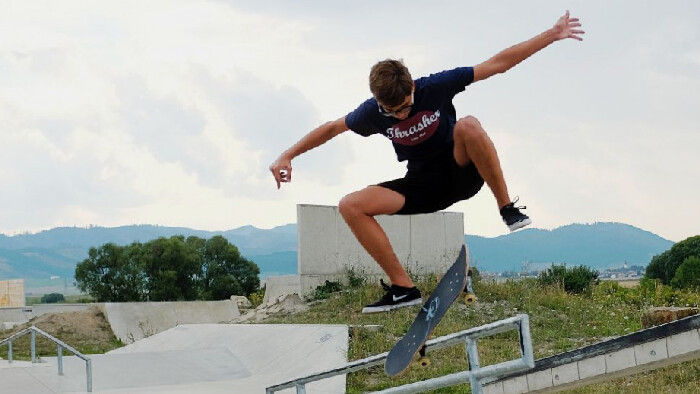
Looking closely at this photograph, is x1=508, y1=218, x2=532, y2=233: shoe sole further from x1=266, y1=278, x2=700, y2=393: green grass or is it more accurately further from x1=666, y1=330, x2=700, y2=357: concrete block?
x1=266, y1=278, x2=700, y2=393: green grass

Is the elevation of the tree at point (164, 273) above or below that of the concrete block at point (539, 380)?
above

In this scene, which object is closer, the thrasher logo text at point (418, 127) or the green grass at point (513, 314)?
the thrasher logo text at point (418, 127)

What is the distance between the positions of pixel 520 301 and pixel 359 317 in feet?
11.9

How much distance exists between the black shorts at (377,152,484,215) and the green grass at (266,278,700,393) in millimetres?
7619

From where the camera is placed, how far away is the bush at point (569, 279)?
21.5 m

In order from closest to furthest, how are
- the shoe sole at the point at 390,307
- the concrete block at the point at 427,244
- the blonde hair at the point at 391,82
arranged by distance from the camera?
the blonde hair at the point at 391,82 < the shoe sole at the point at 390,307 < the concrete block at the point at 427,244

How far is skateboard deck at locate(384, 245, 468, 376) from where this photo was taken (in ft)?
16.0

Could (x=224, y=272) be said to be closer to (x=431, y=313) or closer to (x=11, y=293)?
(x=11, y=293)

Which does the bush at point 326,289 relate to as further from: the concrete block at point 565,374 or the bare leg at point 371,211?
the bare leg at point 371,211

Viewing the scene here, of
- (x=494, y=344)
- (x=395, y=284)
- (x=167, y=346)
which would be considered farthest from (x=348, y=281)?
(x=395, y=284)

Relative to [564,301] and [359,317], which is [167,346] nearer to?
[359,317]

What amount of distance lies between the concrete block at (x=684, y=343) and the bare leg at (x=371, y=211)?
3871 millimetres

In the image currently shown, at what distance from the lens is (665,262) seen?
4588 cm

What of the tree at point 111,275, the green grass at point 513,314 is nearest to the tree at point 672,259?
the green grass at point 513,314
